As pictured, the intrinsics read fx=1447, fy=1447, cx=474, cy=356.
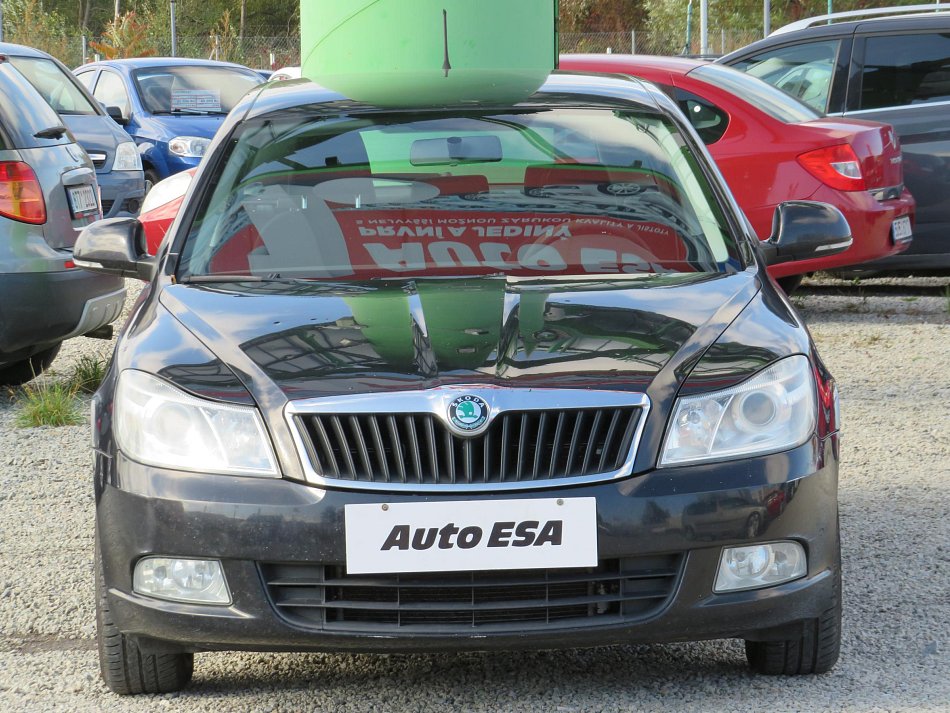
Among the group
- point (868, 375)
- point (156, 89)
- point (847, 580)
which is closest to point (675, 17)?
point (156, 89)

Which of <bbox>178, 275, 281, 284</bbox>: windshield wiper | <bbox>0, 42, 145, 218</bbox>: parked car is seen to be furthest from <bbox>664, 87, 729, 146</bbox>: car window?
<bbox>178, 275, 281, 284</bbox>: windshield wiper

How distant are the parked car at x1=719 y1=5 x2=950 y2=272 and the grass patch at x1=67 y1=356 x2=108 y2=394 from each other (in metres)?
4.66

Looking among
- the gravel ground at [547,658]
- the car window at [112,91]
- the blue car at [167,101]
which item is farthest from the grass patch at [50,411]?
the car window at [112,91]

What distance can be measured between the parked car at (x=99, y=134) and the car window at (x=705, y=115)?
13.3 feet

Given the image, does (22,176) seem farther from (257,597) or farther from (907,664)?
(907,664)

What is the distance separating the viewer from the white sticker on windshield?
14.3m

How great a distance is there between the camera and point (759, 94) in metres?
8.55

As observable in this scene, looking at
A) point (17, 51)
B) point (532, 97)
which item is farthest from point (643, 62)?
point (532, 97)

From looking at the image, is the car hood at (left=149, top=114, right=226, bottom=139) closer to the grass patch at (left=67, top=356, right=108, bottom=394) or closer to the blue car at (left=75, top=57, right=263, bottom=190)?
→ the blue car at (left=75, top=57, right=263, bottom=190)

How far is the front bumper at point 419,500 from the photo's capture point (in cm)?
300

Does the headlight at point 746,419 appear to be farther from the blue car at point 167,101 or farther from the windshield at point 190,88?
the windshield at point 190,88

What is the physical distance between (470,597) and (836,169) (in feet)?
19.0

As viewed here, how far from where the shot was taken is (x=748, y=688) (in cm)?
343

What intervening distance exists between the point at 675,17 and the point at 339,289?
42159mm
